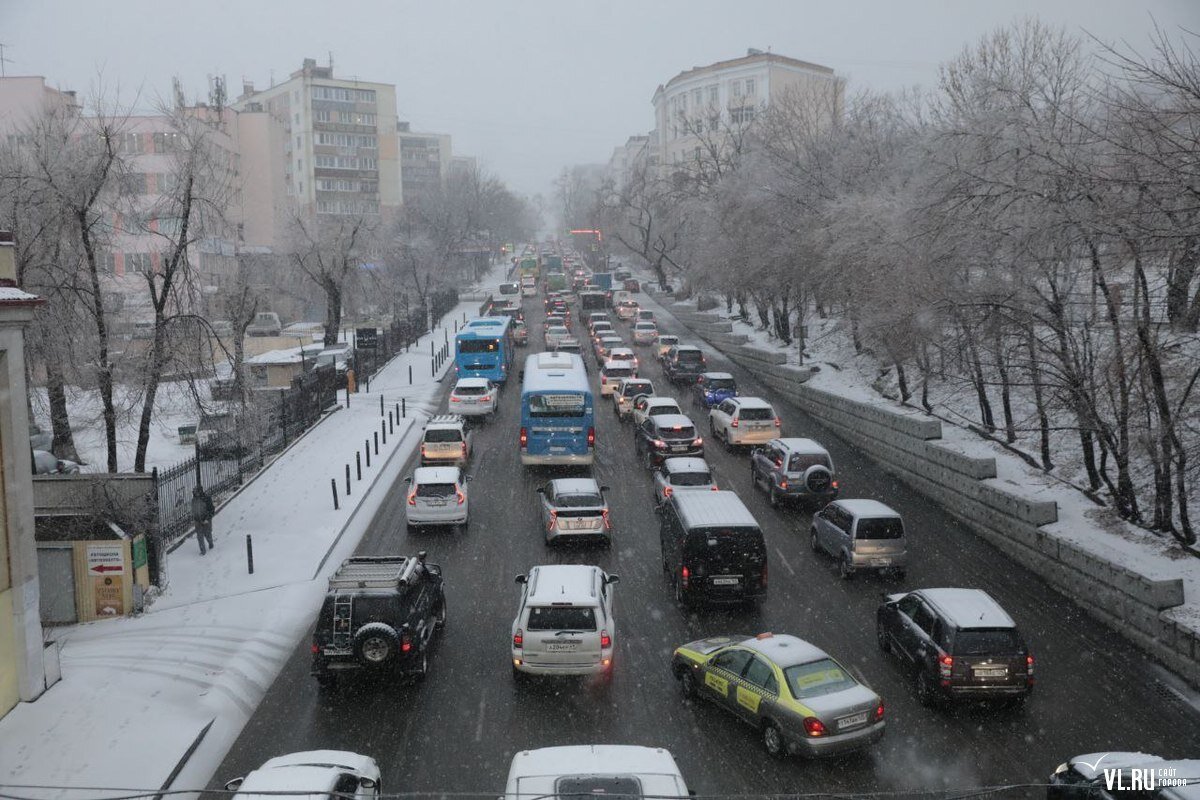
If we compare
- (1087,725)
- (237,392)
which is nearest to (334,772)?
(1087,725)

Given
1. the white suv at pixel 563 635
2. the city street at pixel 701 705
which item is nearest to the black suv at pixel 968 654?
the city street at pixel 701 705

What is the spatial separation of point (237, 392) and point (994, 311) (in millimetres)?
19016

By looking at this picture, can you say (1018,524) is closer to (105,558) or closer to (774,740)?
(774,740)

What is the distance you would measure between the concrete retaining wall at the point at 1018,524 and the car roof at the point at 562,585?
29.0ft

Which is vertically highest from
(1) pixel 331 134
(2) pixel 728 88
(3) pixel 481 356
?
(2) pixel 728 88

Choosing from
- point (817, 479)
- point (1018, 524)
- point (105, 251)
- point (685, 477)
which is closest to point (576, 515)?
point (685, 477)

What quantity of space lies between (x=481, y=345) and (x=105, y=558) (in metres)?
26.1

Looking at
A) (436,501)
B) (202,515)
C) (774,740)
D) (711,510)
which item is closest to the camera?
(774,740)

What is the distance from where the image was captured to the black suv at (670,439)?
2750 centimetres

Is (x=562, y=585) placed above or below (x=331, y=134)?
below

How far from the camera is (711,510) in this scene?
58.1 feet

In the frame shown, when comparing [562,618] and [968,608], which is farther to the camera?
[562,618]

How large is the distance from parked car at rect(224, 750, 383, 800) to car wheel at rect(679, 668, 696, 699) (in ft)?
16.3

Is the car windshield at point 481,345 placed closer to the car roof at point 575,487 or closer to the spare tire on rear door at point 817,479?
the car roof at point 575,487
